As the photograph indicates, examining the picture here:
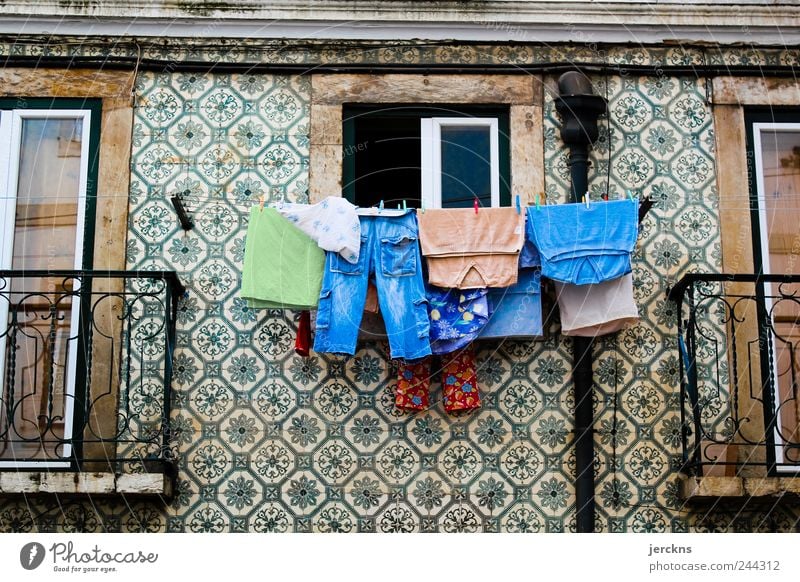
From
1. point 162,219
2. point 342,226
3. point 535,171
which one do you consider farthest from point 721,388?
point 162,219

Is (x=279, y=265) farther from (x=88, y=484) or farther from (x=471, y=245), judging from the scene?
(x=88, y=484)

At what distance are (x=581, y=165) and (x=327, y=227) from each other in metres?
1.73

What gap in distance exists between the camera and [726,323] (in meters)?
9.67

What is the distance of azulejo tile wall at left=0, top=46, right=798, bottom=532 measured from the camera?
927cm

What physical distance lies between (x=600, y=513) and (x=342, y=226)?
2.24 metres

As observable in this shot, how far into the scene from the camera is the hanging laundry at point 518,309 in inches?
365

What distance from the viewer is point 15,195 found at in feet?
32.4

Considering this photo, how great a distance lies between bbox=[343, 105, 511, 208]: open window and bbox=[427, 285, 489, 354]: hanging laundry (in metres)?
0.78

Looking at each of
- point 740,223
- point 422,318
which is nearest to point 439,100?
point 422,318

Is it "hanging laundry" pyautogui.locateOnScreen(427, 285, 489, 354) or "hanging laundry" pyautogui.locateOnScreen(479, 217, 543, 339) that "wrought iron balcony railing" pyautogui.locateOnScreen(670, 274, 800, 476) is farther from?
"hanging laundry" pyautogui.locateOnScreen(427, 285, 489, 354)

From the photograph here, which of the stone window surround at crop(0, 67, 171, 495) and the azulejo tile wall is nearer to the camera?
the azulejo tile wall

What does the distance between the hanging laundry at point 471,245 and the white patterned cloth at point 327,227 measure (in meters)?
0.42

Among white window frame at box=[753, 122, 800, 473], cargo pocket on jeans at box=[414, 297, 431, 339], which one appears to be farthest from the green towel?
white window frame at box=[753, 122, 800, 473]

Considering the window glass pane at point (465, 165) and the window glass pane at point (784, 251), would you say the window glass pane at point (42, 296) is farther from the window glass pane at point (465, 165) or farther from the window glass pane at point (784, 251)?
the window glass pane at point (784, 251)
